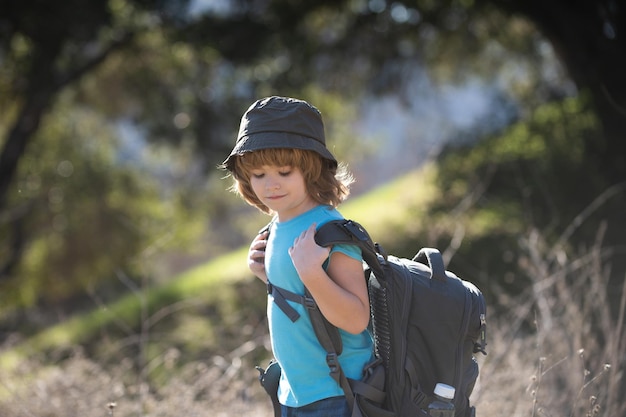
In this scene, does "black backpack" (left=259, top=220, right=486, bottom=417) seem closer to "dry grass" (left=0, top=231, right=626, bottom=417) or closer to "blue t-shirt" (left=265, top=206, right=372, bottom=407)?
"blue t-shirt" (left=265, top=206, right=372, bottom=407)

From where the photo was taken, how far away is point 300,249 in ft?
6.00

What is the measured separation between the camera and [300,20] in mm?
8875

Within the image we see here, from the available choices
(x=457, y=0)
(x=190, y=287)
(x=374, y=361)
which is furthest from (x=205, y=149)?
(x=374, y=361)

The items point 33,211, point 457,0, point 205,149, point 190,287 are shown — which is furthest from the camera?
point 190,287

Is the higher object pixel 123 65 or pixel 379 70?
pixel 123 65

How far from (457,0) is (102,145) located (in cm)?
766

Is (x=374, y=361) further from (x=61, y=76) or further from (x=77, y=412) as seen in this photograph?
(x=61, y=76)

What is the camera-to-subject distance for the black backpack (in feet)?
6.08

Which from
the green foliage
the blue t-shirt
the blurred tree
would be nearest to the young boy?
the blue t-shirt

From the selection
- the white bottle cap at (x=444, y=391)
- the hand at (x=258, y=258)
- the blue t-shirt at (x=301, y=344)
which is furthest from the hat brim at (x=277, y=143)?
the white bottle cap at (x=444, y=391)

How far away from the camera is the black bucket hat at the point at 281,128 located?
74.8 inches

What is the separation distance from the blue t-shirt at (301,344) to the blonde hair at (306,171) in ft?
0.17

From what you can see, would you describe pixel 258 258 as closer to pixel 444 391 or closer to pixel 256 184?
pixel 256 184

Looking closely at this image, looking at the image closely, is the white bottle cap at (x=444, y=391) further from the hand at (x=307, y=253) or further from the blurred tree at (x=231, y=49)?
the blurred tree at (x=231, y=49)
